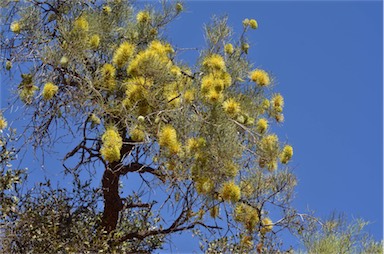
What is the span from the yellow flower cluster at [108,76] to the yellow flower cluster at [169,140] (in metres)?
0.48

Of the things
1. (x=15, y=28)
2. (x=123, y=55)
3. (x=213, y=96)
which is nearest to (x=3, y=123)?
(x=15, y=28)

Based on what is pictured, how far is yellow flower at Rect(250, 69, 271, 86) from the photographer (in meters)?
3.01

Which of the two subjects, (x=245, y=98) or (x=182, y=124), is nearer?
(x=182, y=124)

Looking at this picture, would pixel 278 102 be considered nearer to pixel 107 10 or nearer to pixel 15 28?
pixel 107 10

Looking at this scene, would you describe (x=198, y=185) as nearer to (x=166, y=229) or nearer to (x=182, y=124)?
(x=182, y=124)

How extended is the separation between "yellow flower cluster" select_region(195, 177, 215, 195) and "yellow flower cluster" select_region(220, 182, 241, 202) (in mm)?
57

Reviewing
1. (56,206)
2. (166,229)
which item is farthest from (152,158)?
(56,206)

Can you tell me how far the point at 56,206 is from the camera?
3.02 metres

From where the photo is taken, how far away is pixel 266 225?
9.34 feet

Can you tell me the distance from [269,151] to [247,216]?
1.00 feet

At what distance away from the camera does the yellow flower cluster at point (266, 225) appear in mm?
2861

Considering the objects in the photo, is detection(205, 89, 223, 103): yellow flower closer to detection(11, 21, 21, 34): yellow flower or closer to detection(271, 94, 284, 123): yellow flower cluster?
detection(271, 94, 284, 123): yellow flower cluster

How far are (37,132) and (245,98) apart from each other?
98cm

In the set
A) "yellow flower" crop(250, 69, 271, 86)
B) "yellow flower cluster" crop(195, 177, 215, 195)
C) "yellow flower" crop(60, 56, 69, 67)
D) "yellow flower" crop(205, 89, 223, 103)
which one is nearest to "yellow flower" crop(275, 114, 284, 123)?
"yellow flower" crop(250, 69, 271, 86)
